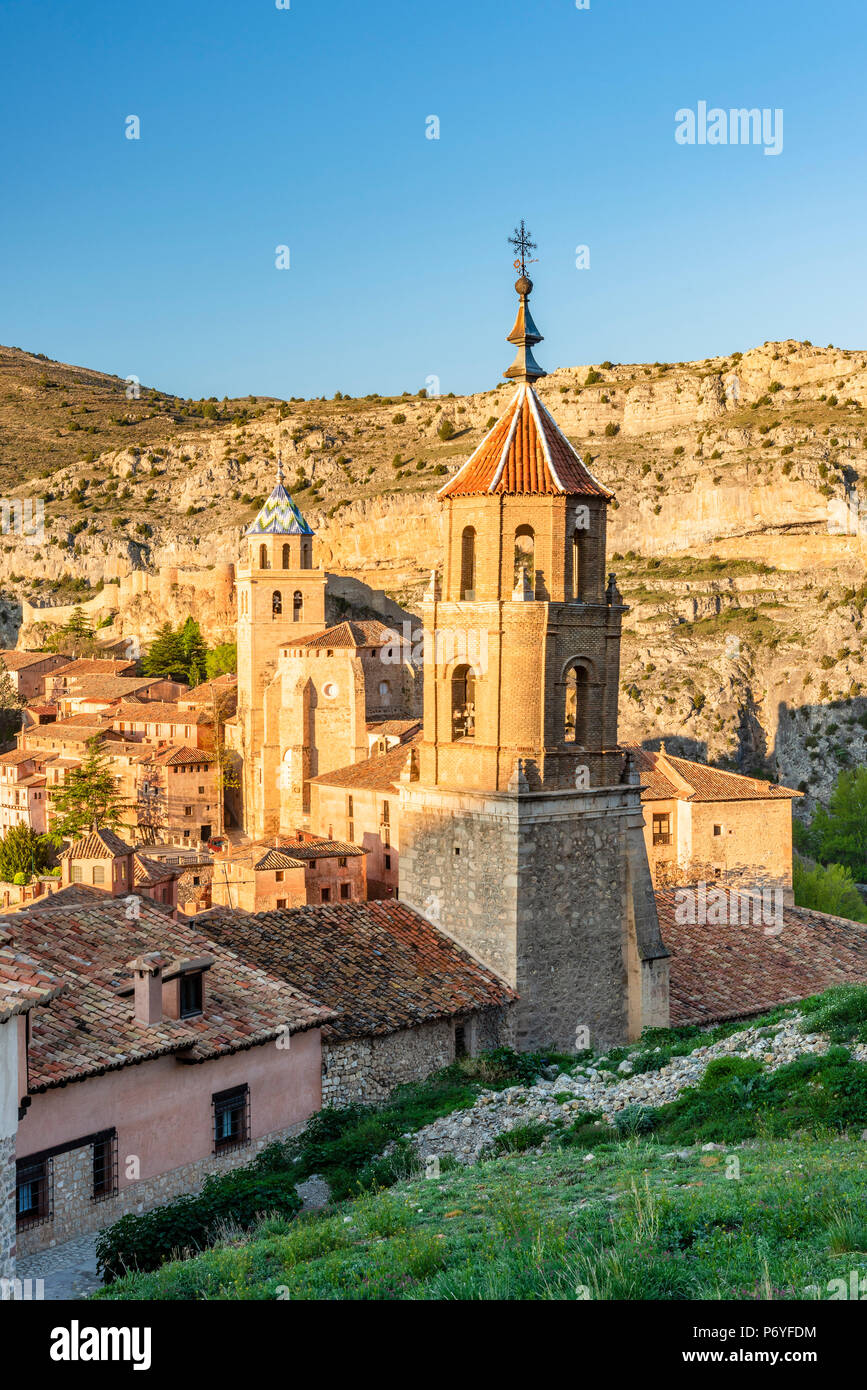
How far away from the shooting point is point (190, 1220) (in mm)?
12398

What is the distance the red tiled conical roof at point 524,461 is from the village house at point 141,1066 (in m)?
7.74

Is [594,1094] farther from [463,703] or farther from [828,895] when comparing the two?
[828,895]

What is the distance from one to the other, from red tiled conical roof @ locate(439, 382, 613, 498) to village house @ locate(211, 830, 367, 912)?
50.2ft

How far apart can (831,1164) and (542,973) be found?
8.97m

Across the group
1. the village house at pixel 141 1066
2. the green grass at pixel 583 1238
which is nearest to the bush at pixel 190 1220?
the village house at pixel 141 1066

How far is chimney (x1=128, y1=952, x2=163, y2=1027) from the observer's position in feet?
45.9

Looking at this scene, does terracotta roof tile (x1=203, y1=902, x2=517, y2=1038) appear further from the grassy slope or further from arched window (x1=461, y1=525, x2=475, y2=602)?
arched window (x1=461, y1=525, x2=475, y2=602)

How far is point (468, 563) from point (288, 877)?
50.2 feet

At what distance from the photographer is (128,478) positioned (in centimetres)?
11781

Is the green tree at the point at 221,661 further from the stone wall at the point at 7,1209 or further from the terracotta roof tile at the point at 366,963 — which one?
the stone wall at the point at 7,1209

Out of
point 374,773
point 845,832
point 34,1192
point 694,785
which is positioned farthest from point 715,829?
point 34,1192
